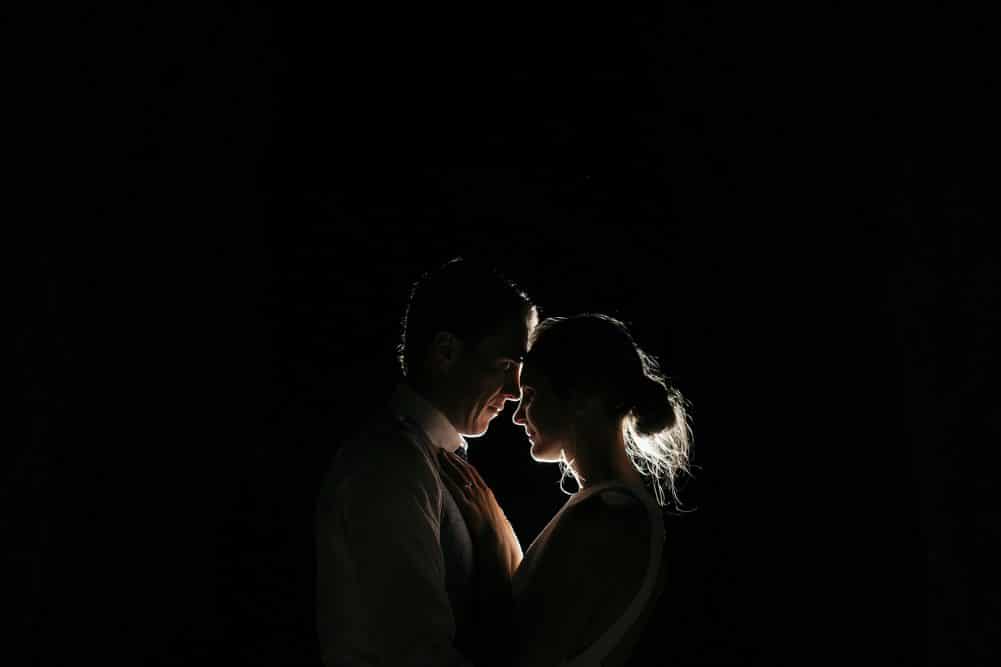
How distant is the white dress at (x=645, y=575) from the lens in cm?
130

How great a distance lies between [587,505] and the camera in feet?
4.52

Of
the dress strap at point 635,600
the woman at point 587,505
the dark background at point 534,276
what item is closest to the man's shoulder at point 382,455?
the woman at point 587,505

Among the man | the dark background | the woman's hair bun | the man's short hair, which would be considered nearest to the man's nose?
the man

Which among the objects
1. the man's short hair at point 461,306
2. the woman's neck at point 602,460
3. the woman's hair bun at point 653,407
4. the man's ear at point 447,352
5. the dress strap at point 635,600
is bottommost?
the dress strap at point 635,600

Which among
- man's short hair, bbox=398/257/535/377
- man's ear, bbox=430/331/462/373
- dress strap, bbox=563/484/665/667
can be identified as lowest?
dress strap, bbox=563/484/665/667

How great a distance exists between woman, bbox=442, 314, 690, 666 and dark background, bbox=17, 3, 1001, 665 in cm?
64

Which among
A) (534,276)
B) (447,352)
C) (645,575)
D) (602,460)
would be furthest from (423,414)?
(534,276)

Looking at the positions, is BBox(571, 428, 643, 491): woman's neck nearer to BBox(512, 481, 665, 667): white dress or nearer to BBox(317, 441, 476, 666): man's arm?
BBox(512, 481, 665, 667): white dress

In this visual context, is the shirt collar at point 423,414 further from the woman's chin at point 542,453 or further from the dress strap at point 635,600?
the dress strap at point 635,600

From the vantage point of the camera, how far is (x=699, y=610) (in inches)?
82.2

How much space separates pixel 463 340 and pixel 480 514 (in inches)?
12.4

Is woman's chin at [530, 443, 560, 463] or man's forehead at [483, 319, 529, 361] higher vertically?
man's forehead at [483, 319, 529, 361]

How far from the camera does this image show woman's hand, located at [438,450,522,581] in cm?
140

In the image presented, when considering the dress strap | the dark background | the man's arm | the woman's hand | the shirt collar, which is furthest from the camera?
the dark background
